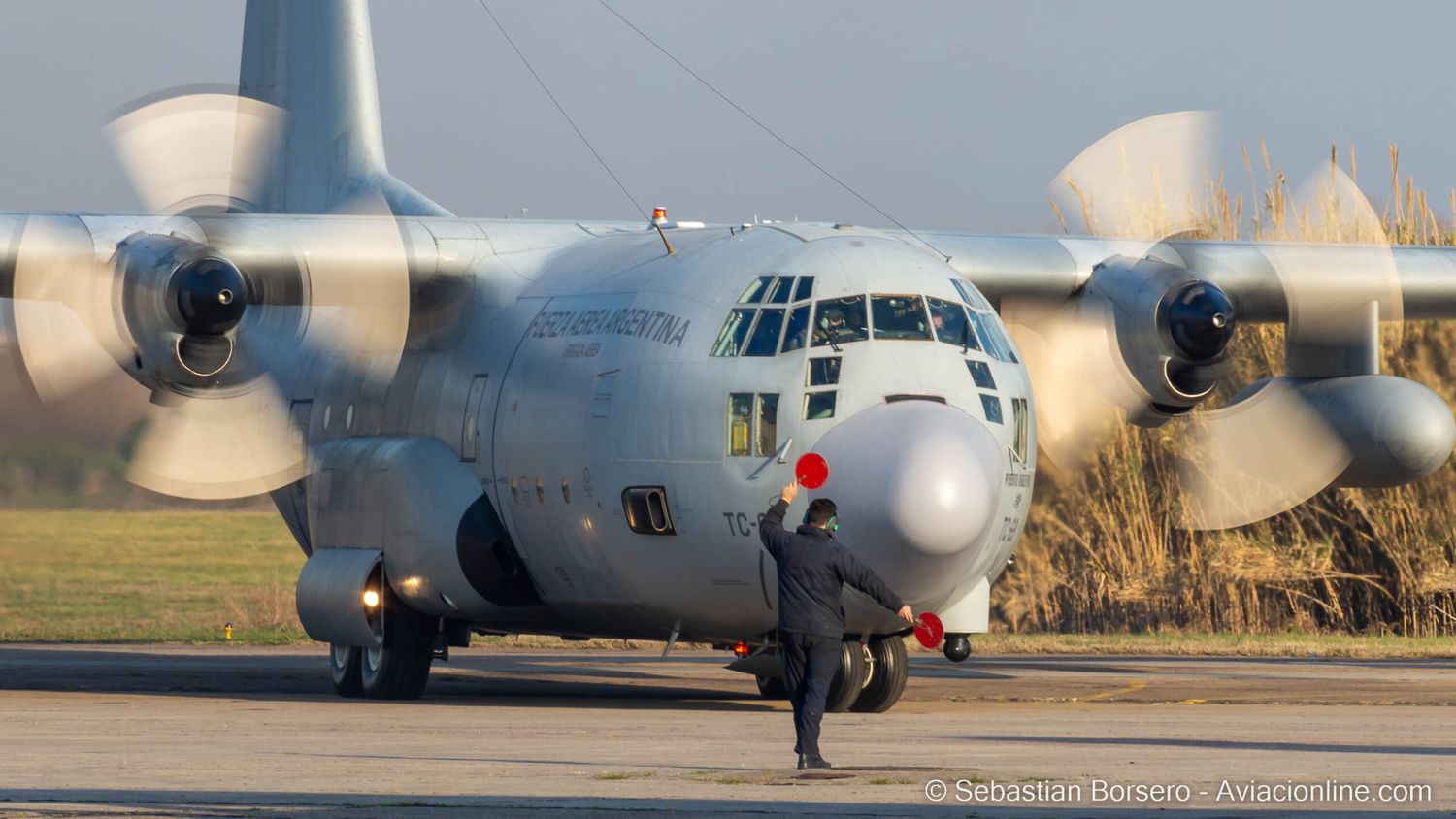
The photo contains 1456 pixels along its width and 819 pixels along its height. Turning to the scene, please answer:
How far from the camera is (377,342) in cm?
1727

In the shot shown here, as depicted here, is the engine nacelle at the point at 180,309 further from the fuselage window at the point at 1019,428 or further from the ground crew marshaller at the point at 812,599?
the ground crew marshaller at the point at 812,599

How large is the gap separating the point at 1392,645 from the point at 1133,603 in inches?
172

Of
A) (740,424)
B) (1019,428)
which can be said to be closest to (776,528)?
(740,424)

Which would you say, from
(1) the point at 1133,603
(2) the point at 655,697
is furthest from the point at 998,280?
(1) the point at 1133,603

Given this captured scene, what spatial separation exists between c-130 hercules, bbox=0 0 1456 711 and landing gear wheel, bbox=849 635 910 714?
2 centimetres

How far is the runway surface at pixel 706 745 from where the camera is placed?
8453 millimetres

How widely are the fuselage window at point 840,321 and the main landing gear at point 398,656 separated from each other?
4.97m

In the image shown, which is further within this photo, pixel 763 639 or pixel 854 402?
pixel 763 639

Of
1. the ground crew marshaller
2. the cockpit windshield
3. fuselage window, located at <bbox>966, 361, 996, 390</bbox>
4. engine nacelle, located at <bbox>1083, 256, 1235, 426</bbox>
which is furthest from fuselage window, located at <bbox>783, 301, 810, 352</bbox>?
engine nacelle, located at <bbox>1083, 256, 1235, 426</bbox>

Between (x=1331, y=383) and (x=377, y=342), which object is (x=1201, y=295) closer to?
(x=1331, y=383)

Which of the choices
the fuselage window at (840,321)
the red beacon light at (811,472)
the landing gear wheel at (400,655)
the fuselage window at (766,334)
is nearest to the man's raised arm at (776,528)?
the red beacon light at (811,472)

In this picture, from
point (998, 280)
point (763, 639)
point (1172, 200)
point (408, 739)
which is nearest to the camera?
point (408, 739)

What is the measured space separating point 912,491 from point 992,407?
5.23 ft

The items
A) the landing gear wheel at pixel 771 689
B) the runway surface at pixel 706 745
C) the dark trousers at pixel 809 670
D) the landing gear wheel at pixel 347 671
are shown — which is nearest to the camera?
the runway surface at pixel 706 745
